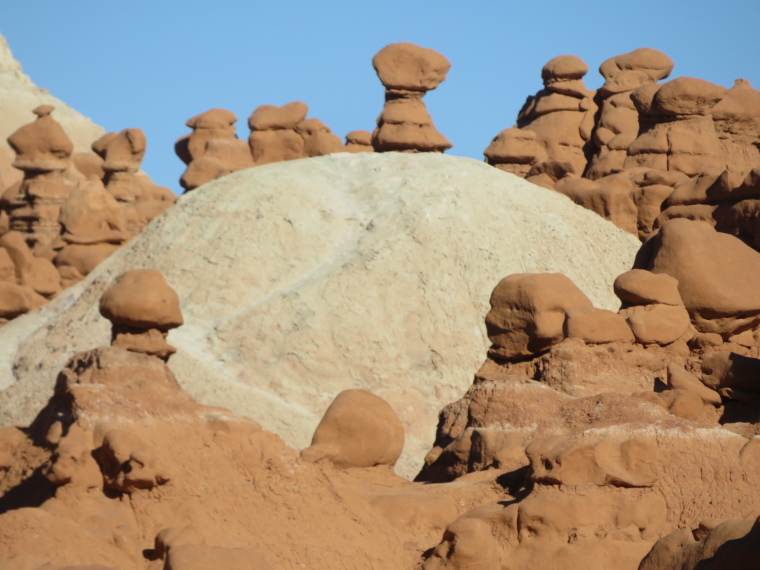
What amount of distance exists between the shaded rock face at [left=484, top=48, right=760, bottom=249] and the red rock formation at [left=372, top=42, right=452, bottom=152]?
256 centimetres

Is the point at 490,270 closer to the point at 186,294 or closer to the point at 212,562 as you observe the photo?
the point at 186,294

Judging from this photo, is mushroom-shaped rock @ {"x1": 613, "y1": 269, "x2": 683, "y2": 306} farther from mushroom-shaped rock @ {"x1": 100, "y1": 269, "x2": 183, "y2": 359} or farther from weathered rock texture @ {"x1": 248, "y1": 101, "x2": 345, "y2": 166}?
weathered rock texture @ {"x1": 248, "y1": 101, "x2": 345, "y2": 166}

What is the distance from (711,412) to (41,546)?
5.91m

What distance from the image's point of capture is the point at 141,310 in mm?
10719

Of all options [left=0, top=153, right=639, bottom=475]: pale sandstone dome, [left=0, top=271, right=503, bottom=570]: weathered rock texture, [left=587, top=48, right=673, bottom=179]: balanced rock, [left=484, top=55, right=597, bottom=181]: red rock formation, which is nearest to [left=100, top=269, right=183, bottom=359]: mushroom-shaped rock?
[left=0, top=271, right=503, bottom=570]: weathered rock texture

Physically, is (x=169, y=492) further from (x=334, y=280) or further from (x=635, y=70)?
(x=635, y=70)

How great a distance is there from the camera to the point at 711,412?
10.4m

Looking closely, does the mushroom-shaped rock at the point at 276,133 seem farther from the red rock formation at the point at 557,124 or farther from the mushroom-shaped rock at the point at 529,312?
the mushroom-shaped rock at the point at 529,312

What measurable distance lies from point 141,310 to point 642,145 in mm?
14240

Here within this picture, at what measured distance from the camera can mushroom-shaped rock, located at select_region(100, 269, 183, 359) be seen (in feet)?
35.2

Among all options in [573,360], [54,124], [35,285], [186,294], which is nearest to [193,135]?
[54,124]

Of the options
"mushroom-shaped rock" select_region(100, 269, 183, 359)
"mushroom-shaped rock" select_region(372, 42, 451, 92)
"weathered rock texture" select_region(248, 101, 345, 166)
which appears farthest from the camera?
"weathered rock texture" select_region(248, 101, 345, 166)

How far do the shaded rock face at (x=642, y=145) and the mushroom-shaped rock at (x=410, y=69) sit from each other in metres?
2.74

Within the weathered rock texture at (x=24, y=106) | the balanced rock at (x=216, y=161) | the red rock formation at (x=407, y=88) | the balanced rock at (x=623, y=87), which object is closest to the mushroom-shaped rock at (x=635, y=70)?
the balanced rock at (x=623, y=87)
